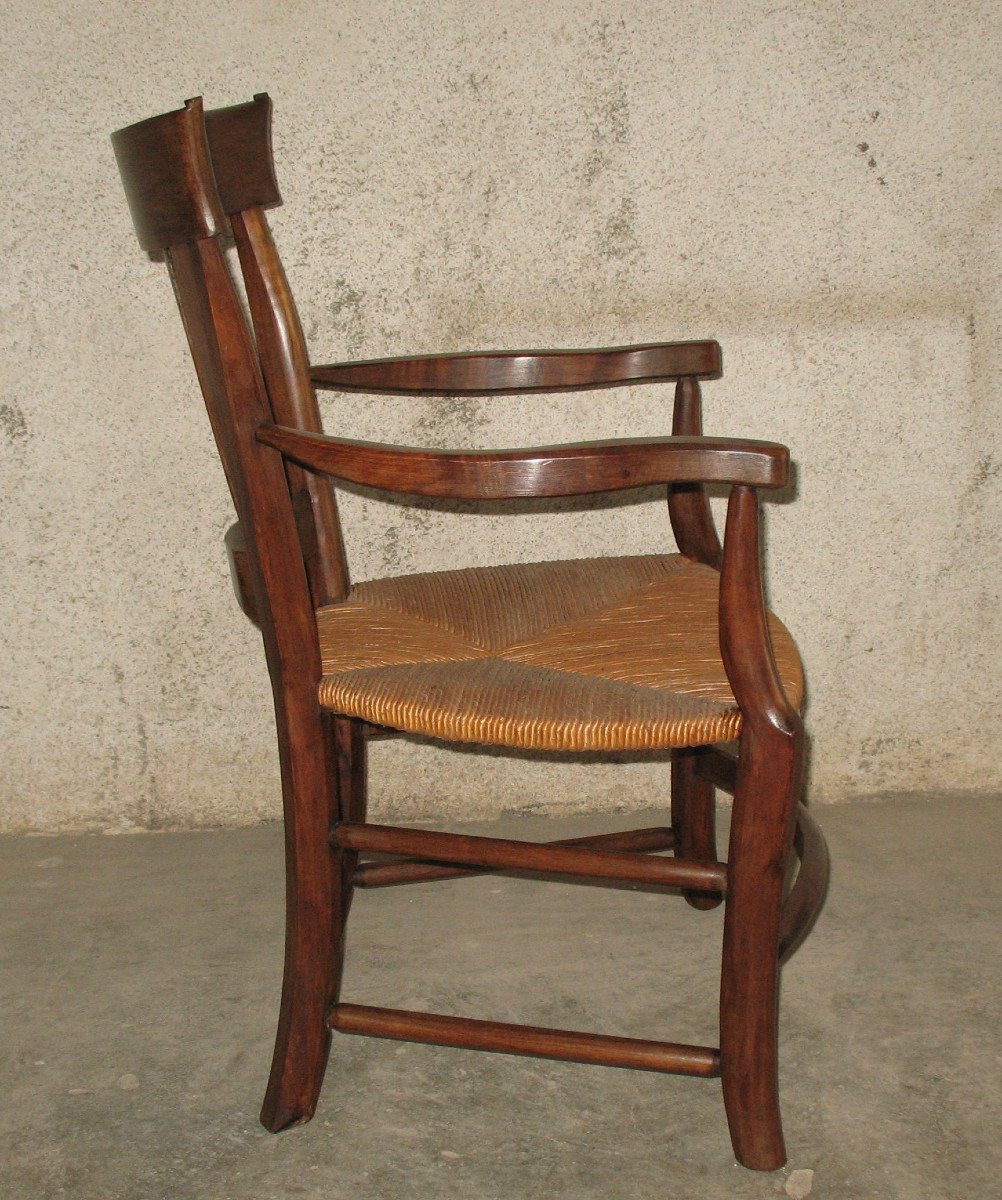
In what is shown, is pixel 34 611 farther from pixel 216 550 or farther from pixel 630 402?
pixel 630 402

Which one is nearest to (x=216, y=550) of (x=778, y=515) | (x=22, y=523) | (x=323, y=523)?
(x=22, y=523)

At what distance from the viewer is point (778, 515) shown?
6.66 feet

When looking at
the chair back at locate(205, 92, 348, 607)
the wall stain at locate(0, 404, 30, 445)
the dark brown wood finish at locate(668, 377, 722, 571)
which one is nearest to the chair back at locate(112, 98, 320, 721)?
the chair back at locate(205, 92, 348, 607)

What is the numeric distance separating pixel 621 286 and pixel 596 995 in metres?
1.07

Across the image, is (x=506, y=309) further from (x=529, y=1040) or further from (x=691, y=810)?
(x=529, y=1040)

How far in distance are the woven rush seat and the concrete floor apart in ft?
1.58

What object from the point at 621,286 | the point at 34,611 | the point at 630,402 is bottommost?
the point at 34,611

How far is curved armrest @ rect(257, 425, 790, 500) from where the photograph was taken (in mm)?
1067

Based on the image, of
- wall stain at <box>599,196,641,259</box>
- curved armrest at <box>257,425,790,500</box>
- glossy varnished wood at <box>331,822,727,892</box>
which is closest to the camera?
curved armrest at <box>257,425,790,500</box>

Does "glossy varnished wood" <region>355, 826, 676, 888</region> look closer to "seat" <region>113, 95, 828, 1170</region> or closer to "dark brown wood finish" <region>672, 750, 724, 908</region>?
"dark brown wood finish" <region>672, 750, 724, 908</region>

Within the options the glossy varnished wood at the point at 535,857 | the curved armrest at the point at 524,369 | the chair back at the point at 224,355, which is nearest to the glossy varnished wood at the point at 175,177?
the chair back at the point at 224,355

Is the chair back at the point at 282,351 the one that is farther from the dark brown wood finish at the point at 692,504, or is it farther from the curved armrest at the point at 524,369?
the dark brown wood finish at the point at 692,504

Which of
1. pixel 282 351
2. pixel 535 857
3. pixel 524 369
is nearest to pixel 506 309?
pixel 524 369

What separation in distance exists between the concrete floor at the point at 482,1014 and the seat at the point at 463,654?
0.09m
